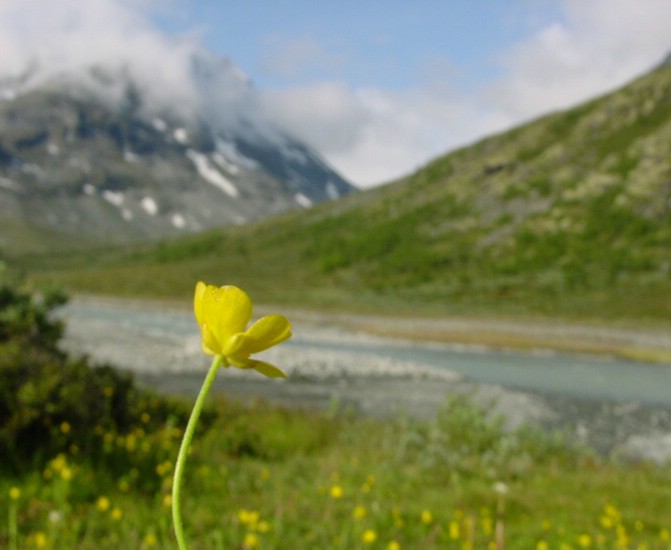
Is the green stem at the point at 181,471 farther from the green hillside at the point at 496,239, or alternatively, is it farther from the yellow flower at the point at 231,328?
the green hillside at the point at 496,239

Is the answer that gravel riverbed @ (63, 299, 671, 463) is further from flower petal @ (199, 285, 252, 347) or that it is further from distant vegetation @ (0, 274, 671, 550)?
flower petal @ (199, 285, 252, 347)

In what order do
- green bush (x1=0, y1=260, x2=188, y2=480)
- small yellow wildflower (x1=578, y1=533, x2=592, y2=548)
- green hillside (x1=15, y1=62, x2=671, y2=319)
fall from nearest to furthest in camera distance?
small yellow wildflower (x1=578, y1=533, x2=592, y2=548) → green bush (x1=0, y1=260, x2=188, y2=480) → green hillside (x1=15, y1=62, x2=671, y2=319)

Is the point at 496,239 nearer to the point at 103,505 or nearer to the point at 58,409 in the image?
the point at 58,409

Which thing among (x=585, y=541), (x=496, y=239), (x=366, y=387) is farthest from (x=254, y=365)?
(x=496, y=239)

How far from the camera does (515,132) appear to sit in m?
86.2

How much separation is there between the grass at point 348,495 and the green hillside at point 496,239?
113 feet

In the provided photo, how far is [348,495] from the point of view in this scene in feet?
15.0

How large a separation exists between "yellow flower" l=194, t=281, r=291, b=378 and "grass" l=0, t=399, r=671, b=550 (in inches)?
56.4

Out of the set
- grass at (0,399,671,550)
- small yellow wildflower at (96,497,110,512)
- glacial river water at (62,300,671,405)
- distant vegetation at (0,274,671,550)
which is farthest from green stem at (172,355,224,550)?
glacial river water at (62,300,671,405)

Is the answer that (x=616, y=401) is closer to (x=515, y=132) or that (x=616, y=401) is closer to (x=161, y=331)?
(x=161, y=331)

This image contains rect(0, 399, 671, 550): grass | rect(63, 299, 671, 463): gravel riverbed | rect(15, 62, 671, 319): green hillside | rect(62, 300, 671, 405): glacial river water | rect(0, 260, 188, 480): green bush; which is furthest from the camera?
rect(15, 62, 671, 319): green hillside

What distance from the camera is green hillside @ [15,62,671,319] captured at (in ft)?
155

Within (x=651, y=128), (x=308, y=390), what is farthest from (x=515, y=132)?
(x=308, y=390)

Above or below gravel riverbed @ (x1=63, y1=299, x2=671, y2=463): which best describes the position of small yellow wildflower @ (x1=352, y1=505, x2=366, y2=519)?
below
